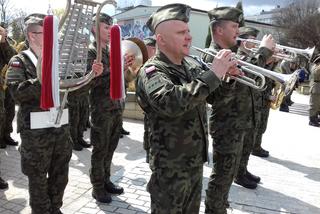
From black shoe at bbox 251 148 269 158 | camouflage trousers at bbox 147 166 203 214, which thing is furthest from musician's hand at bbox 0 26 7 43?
black shoe at bbox 251 148 269 158

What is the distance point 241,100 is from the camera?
14.2 feet

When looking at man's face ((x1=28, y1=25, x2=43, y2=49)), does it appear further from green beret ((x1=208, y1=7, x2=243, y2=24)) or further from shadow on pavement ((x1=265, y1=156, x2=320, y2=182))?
shadow on pavement ((x1=265, y1=156, x2=320, y2=182))

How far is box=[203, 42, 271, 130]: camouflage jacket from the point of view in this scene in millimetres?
4168

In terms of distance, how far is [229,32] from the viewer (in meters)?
4.09

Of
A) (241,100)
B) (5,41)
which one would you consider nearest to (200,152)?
(241,100)

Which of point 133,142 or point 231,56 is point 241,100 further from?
point 133,142

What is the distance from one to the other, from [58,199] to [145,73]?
190cm

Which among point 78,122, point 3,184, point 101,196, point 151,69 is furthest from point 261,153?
point 151,69

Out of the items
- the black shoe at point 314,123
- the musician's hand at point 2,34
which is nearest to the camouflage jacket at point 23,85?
the musician's hand at point 2,34

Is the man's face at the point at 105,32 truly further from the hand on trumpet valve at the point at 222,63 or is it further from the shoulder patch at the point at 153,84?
the hand on trumpet valve at the point at 222,63

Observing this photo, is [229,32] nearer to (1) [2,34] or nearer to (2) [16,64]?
(2) [16,64]

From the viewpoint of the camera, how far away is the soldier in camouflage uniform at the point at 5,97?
6.04m

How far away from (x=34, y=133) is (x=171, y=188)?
58.5 inches

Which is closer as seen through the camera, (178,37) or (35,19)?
(178,37)
